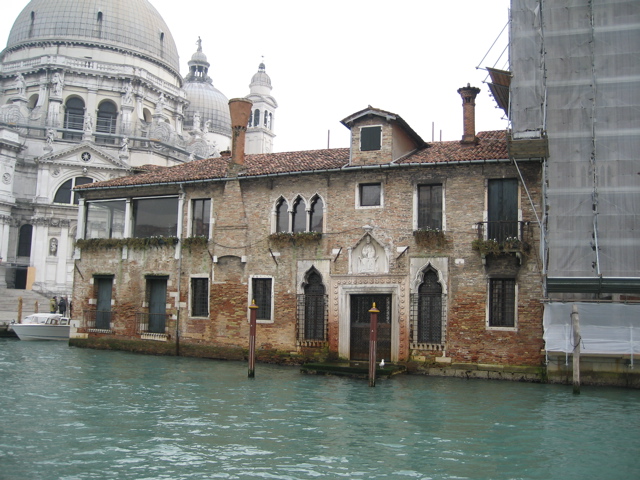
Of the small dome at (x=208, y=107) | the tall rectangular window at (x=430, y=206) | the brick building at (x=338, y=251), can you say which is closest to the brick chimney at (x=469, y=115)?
the brick building at (x=338, y=251)

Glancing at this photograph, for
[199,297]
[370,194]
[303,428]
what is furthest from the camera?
[199,297]

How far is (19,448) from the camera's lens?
9570 millimetres

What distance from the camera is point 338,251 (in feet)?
64.0

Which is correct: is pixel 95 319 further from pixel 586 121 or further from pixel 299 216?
pixel 586 121

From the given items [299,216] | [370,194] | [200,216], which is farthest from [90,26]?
[370,194]

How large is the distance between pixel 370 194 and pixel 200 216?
5719 mm

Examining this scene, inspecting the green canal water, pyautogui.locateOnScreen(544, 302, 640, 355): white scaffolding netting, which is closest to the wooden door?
the green canal water

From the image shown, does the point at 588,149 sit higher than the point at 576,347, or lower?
higher

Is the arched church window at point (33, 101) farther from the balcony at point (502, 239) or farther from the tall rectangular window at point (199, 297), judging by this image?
the balcony at point (502, 239)

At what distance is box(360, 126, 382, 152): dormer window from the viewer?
19328mm

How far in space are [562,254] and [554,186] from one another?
1623 millimetres

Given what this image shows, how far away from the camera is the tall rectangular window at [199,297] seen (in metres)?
21.4

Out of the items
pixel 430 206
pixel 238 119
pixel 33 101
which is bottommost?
pixel 430 206

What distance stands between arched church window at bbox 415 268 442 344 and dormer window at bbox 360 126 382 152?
3.80 m
